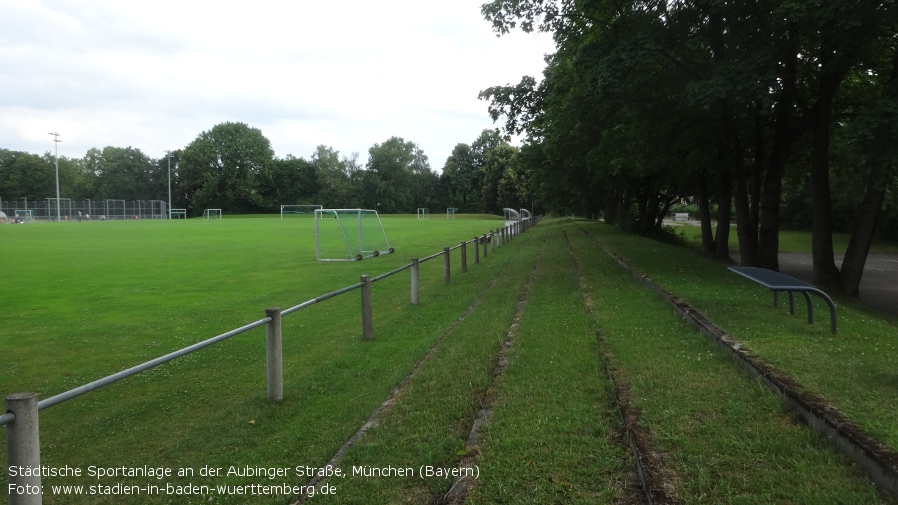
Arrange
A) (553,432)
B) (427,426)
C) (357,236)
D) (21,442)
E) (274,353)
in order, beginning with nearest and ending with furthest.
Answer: (21,442) → (553,432) → (427,426) → (274,353) → (357,236)

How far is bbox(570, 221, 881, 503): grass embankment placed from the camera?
326 centimetres

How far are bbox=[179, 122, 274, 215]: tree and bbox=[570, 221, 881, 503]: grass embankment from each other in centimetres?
9520

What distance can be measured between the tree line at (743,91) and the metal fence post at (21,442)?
1153 cm

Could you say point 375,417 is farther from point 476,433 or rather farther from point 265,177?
point 265,177

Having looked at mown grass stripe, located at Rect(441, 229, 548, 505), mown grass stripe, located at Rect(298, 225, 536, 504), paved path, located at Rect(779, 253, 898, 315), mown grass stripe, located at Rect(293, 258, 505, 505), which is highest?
mown grass stripe, located at Rect(441, 229, 548, 505)

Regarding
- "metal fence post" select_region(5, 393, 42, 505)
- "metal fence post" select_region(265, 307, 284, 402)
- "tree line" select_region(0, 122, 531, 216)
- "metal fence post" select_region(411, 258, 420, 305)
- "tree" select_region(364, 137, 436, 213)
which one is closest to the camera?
"metal fence post" select_region(5, 393, 42, 505)

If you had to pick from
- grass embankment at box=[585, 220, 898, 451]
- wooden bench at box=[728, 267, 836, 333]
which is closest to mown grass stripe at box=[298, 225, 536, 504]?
grass embankment at box=[585, 220, 898, 451]

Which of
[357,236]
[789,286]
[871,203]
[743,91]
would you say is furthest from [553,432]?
[357,236]

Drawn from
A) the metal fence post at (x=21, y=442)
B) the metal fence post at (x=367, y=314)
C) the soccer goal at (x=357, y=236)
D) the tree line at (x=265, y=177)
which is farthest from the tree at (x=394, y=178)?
the metal fence post at (x=21, y=442)

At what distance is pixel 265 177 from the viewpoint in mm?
98438

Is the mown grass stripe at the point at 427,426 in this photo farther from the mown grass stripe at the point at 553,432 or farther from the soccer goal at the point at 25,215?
the soccer goal at the point at 25,215

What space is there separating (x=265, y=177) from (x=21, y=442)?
10084 cm

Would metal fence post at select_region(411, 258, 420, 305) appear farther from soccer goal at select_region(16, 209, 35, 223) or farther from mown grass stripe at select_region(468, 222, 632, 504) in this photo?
soccer goal at select_region(16, 209, 35, 223)

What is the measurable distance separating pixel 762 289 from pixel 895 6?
19.4ft
